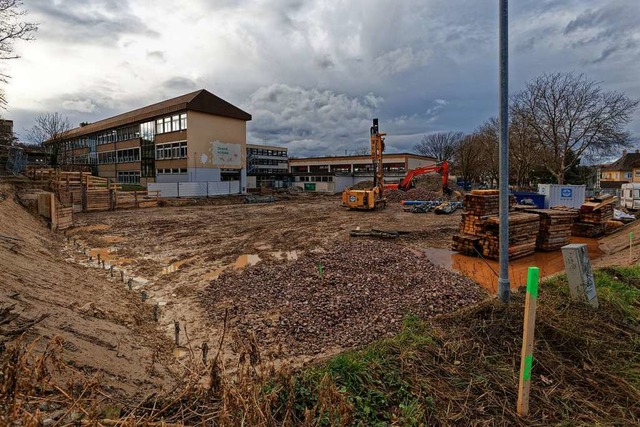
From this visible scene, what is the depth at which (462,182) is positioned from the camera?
50.6m

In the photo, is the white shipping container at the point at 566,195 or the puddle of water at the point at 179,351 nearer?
the puddle of water at the point at 179,351

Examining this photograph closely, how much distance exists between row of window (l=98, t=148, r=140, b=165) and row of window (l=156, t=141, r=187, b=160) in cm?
574

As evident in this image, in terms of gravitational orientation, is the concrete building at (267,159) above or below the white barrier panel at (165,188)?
above

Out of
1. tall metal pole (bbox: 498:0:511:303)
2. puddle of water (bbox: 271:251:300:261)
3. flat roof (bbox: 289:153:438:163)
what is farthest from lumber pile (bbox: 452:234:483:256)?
flat roof (bbox: 289:153:438:163)

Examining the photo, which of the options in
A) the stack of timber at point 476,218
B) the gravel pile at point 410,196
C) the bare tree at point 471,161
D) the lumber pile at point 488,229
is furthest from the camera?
Result: the bare tree at point 471,161

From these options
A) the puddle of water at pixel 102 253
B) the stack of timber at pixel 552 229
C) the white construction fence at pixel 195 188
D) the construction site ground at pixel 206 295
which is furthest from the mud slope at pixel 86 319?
the white construction fence at pixel 195 188

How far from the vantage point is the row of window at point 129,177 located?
154 feet

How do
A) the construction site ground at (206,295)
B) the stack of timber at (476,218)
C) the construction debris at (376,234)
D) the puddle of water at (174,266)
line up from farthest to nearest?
the construction debris at (376,234) → the stack of timber at (476,218) → the puddle of water at (174,266) → the construction site ground at (206,295)

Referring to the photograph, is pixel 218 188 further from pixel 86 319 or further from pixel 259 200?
pixel 86 319

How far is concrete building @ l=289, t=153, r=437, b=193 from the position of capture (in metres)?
58.0

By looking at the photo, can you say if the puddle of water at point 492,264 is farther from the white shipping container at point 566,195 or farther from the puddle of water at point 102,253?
the puddle of water at point 102,253

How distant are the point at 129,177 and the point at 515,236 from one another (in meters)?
50.1

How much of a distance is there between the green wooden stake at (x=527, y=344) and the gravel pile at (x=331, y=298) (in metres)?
2.73

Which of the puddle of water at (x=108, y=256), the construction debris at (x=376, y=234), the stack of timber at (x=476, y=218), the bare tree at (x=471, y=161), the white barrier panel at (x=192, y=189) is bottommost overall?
the puddle of water at (x=108, y=256)
